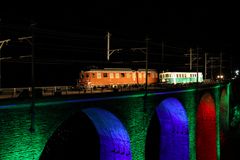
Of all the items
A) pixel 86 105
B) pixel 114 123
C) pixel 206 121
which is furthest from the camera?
pixel 206 121

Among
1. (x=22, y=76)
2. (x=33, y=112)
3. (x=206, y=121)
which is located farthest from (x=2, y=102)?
(x=206, y=121)

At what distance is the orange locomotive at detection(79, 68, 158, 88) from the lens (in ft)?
80.5

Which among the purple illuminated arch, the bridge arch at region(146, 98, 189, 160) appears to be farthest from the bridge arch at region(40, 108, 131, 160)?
the bridge arch at region(146, 98, 189, 160)

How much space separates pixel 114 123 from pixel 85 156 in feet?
10.3

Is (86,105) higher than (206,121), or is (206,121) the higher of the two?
(86,105)

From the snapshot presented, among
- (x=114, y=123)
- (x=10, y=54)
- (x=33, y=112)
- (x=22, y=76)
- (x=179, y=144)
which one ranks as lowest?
(x=179, y=144)

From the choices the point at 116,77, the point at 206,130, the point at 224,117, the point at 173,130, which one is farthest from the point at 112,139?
the point at 224,117

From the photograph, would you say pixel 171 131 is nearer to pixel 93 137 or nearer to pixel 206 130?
pixel 206 130

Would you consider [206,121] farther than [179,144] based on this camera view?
Yes

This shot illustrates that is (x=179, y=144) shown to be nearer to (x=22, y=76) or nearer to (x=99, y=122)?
(x=99, y=122)

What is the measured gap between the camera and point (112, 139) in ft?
59.2

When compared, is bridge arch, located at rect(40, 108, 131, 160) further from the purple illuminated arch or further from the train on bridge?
the train on bridge

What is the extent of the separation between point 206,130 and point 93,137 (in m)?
15.6

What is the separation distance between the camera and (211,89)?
31.9m
